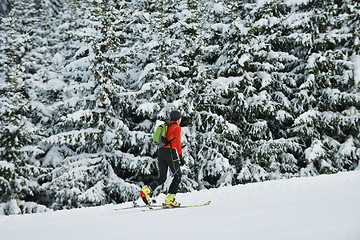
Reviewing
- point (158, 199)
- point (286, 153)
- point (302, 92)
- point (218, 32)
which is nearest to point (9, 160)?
point (158, 199)

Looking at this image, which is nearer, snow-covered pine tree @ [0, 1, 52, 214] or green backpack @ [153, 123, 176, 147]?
green backpack @ [153, 123, 176, 147]

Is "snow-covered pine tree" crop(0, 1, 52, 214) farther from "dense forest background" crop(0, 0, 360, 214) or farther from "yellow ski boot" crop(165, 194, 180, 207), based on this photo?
"yellow ski boot" crop(165, 194, 180, 207)

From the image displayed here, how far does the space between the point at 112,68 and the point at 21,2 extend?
49.4ft

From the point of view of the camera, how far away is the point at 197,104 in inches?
603

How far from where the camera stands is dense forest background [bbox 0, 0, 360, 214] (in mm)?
14438

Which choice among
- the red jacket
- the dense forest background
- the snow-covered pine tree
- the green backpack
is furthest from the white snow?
the snow-covered pine tree

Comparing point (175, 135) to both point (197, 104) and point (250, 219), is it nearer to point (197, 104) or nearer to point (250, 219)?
point (250, 219)

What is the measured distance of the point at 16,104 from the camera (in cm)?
1638

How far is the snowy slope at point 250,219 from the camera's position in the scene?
11.4ft

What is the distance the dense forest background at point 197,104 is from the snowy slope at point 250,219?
6.78 metres

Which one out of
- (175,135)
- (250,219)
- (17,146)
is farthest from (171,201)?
(17,146)

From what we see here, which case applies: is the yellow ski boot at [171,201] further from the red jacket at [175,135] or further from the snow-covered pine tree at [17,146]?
the snow-covered pine tree at [17,146]

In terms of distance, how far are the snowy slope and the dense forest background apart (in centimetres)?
678

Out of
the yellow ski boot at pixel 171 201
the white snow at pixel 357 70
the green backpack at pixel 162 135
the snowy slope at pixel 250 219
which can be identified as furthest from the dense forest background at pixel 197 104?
the green backpack at pixel 162 135
